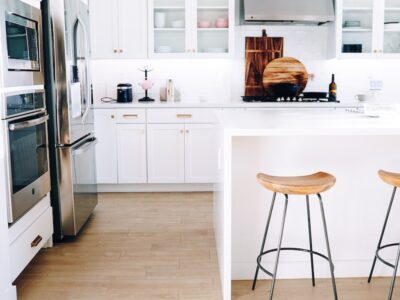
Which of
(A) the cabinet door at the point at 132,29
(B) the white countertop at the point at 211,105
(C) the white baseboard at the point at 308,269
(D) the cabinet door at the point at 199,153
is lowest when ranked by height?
(C) the white baseboard at the point at 308,269

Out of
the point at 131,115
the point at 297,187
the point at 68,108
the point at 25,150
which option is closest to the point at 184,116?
the point at 131,115

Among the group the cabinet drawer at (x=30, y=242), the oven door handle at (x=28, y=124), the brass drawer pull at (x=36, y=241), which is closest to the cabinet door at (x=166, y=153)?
Result: the cabinet drawer at (x=30, y=242)

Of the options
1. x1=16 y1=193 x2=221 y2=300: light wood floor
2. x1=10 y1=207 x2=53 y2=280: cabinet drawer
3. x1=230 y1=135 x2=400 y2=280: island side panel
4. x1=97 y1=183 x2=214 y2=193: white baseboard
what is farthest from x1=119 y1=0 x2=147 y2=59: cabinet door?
x1=230 y1=135 x2=400 y2=280: island side panel

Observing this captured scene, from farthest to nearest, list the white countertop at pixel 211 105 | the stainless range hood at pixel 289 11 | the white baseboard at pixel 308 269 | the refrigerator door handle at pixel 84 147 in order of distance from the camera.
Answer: the stainless range hood at pixel 289 11, the white countertop at pixel 211 105, the refrigerator door handle at pixel 84 147, the white baseboard at pixel 308 269

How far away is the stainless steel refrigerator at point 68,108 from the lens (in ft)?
10.8

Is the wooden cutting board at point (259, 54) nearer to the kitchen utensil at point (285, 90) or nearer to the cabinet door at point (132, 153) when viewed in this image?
the kitchen utensil at point (285, 90)

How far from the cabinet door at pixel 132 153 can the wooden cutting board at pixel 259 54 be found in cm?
144

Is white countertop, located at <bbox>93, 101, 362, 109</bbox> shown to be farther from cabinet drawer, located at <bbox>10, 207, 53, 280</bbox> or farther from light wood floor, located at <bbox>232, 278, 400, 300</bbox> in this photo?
light wood floor, located at <bbox>232, 278, 400, 300</bbox>

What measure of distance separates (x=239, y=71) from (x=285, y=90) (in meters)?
0.65

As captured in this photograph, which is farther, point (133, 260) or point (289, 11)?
point (289, 11)

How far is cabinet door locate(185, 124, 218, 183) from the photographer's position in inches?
198

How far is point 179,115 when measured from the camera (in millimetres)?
4996

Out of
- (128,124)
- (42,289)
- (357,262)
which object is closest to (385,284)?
(357,262)

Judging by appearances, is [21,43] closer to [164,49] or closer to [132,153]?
[132,153]
